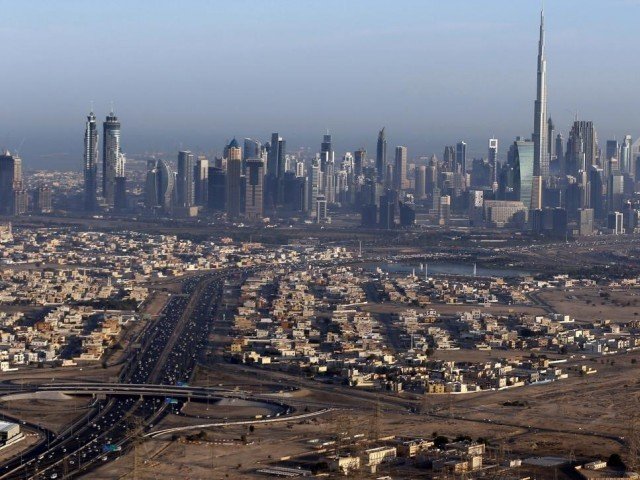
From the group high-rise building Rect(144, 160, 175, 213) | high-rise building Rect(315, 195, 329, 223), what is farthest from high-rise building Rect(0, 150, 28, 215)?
high-rise building Rect(315, 195, 329, 223)

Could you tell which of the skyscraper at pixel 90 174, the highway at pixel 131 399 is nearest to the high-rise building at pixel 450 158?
the skyscraper at pixel 90 174

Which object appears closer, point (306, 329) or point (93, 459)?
point (93, 459)

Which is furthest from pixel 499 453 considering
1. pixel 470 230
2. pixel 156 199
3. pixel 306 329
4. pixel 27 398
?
pixel 156 199

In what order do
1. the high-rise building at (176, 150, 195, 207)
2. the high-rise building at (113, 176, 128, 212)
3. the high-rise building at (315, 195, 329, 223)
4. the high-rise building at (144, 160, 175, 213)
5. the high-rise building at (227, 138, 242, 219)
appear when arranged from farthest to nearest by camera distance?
the high-rise building at (176, 150, 195, 207) < the high-rise building at (144, 160, 175, 213) < the high-rise building at (113, 176, 128, 212) < the high-rise building at (227, 138, 242, 219) < the high-rise building at (315, 195, 329, 223)

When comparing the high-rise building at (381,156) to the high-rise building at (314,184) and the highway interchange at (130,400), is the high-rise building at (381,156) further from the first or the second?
the highway interchange at (130,400)

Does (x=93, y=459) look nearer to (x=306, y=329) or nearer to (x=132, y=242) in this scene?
(x=306, y=329)

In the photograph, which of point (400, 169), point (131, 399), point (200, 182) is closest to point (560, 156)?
point (400, 169)

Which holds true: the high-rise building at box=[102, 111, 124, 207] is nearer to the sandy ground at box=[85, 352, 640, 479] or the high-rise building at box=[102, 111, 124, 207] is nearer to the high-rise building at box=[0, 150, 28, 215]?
the high-rise building at box=[0, 150, 28, 215]
